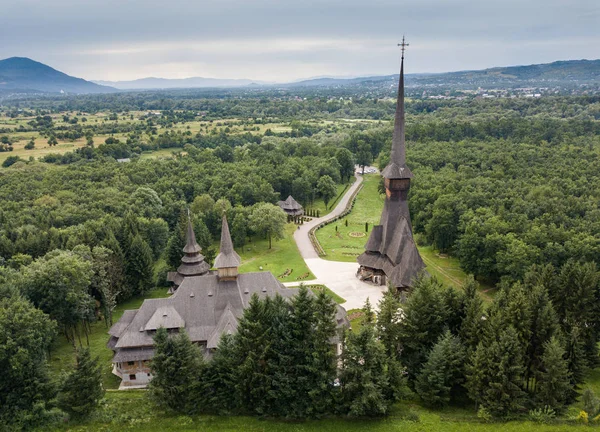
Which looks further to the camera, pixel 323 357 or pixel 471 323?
pixel 471 323

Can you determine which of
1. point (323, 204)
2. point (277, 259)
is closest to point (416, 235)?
point (277, 259)

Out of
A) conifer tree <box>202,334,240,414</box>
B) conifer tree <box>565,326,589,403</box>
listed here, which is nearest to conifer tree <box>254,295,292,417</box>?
conifer tree <box>202,334,240,414</box>

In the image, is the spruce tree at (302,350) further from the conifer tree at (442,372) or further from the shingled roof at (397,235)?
the shingled roof at (397,235)

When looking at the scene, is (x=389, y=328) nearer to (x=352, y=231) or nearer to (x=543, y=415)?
(x=543, y=415)

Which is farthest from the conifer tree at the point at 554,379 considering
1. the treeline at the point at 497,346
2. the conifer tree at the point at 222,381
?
the conifer tree at the point at 222,381

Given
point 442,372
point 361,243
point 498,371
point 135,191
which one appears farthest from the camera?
point 135,191

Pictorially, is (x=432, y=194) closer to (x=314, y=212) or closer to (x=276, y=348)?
(x=314, y=212)

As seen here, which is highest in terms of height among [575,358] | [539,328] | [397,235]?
[539,328]
